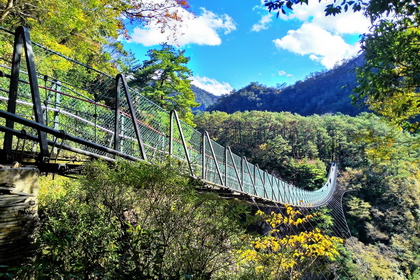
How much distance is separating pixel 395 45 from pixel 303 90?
83857mm

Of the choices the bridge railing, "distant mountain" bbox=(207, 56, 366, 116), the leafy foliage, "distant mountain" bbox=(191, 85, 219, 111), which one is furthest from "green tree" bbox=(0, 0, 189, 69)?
"distant mountain" bbox=(191, 85, 219, 111)

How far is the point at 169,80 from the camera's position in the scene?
1245 cm

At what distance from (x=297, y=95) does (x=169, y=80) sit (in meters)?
73.7

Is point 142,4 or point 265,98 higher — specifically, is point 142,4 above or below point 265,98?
below

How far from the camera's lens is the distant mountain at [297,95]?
237 feet

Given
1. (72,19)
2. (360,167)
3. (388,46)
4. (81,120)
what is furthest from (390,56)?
(360,167)

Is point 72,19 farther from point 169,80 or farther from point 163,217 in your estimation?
point 169,80

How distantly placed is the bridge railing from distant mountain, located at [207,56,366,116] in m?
70.8

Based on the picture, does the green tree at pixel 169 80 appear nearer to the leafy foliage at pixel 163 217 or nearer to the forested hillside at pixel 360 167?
the forested hillside at pixel 360 167

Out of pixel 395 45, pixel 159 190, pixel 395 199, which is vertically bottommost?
pixel 395 199

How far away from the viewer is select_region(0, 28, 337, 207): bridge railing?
3.93 feet

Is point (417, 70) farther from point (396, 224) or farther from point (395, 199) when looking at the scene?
point (395, 199)

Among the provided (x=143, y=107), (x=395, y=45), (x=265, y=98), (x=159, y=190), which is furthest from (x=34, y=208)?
(x=265, y=98)

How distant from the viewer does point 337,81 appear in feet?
245
